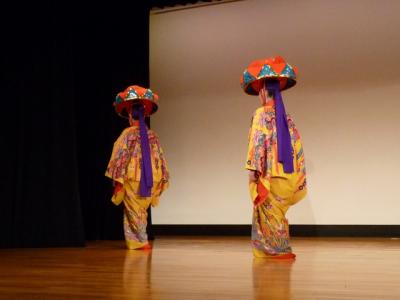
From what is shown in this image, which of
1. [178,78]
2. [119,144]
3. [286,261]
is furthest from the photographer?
[178,78]

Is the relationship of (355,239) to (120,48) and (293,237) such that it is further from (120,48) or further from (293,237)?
(120,48)

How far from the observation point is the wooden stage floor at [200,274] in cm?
210

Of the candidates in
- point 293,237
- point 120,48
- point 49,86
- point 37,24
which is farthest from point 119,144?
point 293,237

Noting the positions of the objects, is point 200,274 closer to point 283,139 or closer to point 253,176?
point 253,176

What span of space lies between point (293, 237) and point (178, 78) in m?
2.48

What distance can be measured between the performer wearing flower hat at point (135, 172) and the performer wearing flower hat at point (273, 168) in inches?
51.7

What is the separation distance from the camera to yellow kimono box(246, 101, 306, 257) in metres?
3.42

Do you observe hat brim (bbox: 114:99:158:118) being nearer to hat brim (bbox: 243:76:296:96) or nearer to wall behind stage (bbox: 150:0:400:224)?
hat brim (bbox: 243:76:296:96)

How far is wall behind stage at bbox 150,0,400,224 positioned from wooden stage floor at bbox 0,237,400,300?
1505 millimetres

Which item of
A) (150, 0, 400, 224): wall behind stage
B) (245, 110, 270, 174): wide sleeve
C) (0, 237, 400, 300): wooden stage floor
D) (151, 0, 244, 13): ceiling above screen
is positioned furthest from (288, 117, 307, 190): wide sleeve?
(151, 0, 244, 13): ceiling above screen

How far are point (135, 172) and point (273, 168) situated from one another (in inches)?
59.0

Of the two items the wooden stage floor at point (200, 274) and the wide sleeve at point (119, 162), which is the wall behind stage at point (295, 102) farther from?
the wide sleeve at point (119, 162)

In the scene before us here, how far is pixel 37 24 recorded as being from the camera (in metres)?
4.88

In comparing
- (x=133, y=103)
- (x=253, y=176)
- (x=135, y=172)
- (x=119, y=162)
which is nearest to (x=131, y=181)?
(x=135, y=172)
